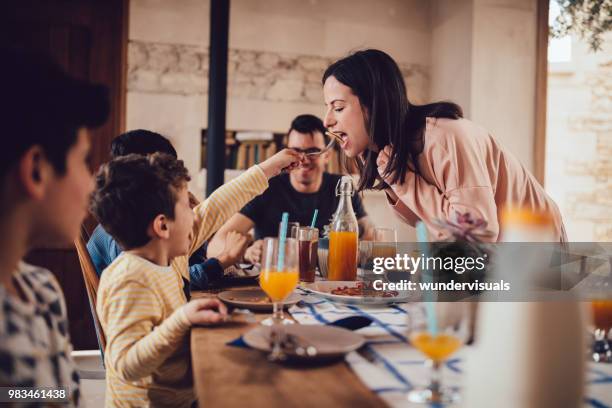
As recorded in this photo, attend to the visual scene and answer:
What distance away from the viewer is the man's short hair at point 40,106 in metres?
0.71

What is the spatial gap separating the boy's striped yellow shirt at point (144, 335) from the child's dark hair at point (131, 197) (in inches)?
2.4

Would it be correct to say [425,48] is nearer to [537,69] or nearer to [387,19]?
[387,19]

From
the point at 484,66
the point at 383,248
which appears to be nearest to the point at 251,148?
the point at 484,66

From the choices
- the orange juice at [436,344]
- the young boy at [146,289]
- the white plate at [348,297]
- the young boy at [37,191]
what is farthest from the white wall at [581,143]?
the young boy at [37,191]

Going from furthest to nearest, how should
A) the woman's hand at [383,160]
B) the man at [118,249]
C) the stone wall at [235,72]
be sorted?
1. the stone wall at [235,72]
2. the woman's hand at [383,160]
3. the man at [118,249]

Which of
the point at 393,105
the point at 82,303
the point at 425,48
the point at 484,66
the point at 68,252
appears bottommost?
the point at 82,303

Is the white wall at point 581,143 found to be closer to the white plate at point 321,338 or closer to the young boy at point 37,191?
the white plate at point 321,338

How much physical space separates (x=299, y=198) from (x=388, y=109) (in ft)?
4.44

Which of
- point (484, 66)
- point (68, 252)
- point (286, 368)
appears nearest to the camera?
point (286, 368)

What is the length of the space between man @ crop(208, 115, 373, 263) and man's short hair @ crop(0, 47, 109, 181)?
2.14 metres

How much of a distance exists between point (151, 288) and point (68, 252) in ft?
8.89

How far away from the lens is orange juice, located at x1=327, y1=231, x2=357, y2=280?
1.67 meters

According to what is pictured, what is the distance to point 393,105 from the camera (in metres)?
1.84

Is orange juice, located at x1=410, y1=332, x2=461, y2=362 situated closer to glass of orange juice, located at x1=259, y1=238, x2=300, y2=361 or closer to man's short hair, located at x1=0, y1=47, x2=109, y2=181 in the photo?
glass of orange juice, located at x1=259, y1=238, x2=300, y2=361
